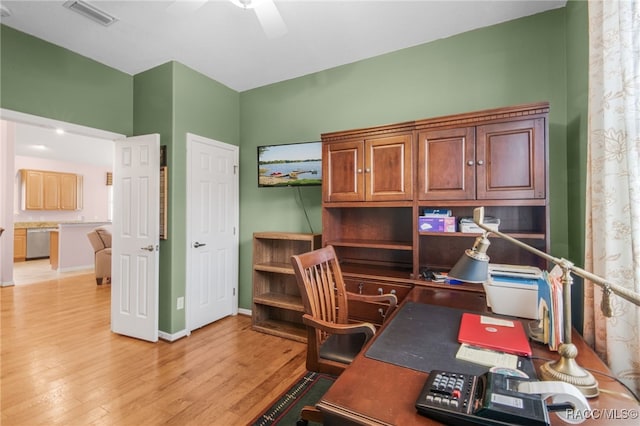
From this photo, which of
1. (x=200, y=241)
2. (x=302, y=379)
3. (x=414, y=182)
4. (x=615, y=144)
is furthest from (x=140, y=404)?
(x=615, y=144)

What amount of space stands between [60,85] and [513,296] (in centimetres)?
394

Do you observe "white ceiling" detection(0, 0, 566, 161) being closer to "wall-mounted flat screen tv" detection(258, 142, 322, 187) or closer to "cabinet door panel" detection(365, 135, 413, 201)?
"wall-mounted flat screen tv" detection(258, 142, 322, 187)

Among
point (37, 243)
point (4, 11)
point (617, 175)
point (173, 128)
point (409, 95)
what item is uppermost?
point (4, 11)

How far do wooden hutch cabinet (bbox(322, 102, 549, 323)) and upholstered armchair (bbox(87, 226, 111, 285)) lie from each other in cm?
441

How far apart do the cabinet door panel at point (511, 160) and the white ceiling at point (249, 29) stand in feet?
3.32

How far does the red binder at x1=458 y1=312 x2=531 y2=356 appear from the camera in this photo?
1.09 m

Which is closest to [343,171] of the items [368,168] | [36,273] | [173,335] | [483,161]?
[368,168]

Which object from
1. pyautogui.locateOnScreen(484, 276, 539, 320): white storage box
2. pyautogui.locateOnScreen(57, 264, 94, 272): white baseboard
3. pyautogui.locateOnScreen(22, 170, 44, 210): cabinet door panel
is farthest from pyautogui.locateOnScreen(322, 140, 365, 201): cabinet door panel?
pyautogui.locateOnScreen(22, 170, 44, 210): cabinet door panel

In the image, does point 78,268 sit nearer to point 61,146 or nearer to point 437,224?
point 61,146

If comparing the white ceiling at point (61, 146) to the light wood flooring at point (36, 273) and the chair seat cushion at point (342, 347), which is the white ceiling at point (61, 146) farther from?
the chair seat cushion at point (342, 347)

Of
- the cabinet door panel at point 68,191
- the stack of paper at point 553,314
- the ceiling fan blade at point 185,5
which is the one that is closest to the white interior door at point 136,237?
the ceiling fan blade at point 185,5

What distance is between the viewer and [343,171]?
260cm

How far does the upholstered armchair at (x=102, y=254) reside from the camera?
5.07m

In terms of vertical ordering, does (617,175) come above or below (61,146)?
below
